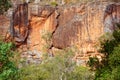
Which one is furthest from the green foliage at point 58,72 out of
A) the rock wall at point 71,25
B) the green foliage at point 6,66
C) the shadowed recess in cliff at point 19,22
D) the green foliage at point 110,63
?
the green foliage at point 6,66

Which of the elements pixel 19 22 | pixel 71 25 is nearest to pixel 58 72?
pixel 71 25

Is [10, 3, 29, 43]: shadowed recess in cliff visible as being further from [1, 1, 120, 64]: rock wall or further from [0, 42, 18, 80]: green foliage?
[0, 42, 18, 80]: green foliage

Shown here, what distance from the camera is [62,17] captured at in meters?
42.5

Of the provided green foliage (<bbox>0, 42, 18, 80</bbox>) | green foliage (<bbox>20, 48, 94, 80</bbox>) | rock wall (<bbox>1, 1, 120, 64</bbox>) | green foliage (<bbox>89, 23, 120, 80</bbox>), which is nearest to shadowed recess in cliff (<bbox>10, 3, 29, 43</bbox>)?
rock wall (<bbox>1, 1, 120, 64</bbox>)

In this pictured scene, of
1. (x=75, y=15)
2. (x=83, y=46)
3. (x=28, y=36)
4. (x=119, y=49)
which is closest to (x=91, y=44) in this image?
(x=83, y=46)

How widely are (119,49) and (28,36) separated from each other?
33.2 meters

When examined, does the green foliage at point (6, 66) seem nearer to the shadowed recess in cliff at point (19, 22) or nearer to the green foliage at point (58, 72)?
the green foliage at point (58, 72)

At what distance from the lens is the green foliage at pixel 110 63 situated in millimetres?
10920

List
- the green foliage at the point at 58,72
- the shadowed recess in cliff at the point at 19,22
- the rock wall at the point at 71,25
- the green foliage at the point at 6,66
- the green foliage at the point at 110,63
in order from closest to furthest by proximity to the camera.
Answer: the green foliage at the point at 6,66, the green foliage at the point at 110,63, the green foliage at the point at 58,72, the rock wall at the point at 71,25, the shadowed recess in cliff at the point at 19,22

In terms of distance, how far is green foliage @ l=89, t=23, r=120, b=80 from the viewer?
10.9 meters

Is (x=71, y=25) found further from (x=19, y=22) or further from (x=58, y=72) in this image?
(x=58, y=72)

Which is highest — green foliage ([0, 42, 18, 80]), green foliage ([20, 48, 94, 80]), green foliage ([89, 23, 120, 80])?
green foliage ([0, 42, 18, 80])

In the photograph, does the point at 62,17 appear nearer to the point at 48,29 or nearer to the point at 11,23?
the point at 48,29

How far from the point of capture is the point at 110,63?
1145 cm
